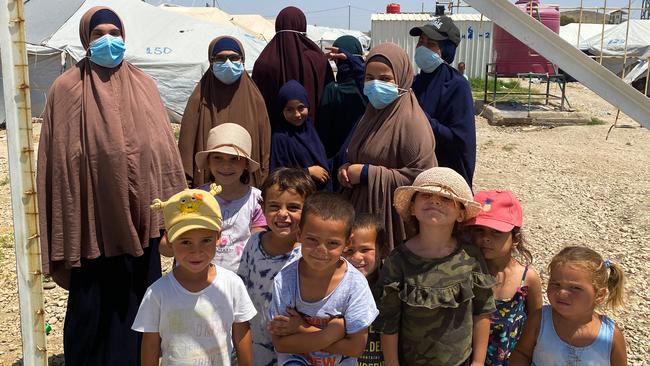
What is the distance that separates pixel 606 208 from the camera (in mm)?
7082

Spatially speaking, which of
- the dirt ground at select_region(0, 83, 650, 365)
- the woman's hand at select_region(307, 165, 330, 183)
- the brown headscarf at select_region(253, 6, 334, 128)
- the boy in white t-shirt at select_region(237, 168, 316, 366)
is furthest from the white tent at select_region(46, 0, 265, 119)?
the boy in white t-shirt at select_region(237, 168, 316, 366)

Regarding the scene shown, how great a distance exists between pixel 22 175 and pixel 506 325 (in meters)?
1.85

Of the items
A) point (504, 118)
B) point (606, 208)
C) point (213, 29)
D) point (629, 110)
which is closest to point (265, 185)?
point (629, 110)

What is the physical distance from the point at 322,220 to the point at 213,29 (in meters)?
13.0

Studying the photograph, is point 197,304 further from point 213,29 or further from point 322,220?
point 213,29

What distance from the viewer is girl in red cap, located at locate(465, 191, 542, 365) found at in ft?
7.86

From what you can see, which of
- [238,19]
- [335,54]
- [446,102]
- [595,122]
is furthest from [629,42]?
[446,102]

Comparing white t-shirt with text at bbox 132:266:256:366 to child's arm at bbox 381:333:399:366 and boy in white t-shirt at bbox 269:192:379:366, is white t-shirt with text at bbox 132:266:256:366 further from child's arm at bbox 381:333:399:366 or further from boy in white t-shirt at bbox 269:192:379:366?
child's arm at bbox 381:333:399:366

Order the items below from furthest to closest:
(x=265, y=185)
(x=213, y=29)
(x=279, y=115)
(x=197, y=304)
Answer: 1. (x=213, y=29)
2. (x=279, y=115)
3. (x=265, y=185)
4. (x=197, y=304)

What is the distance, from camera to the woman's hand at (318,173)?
3037mm

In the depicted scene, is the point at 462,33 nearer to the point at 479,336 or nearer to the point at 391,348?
the point at 479,336

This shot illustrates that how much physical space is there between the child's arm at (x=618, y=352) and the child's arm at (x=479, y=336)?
0.49m

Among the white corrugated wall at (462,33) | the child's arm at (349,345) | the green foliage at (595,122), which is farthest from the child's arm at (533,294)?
the white corrugated wall at (462,33)

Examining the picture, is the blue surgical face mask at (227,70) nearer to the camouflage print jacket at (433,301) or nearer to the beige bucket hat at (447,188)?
the beige bucket hat at (447,188)
